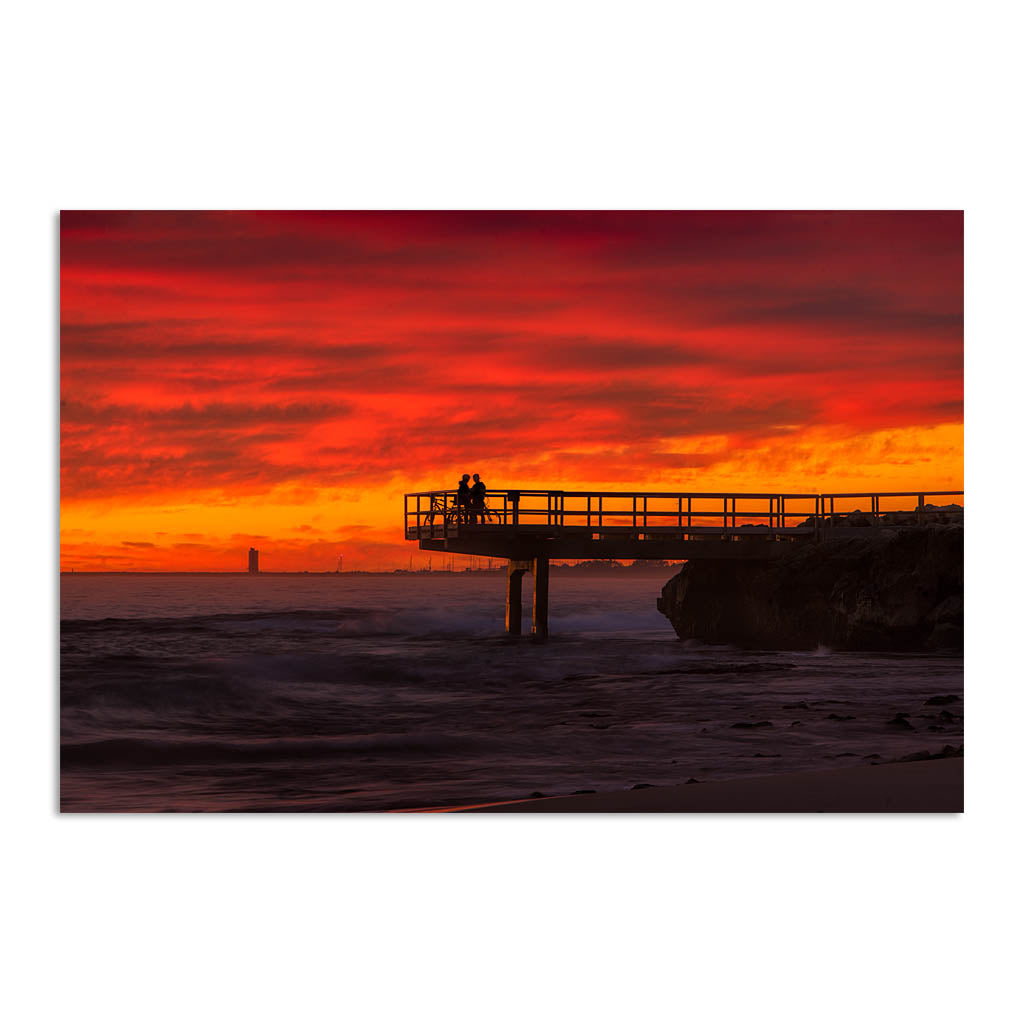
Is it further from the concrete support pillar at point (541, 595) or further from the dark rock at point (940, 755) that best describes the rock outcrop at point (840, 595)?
the concrete support pillar at point (541, 595)

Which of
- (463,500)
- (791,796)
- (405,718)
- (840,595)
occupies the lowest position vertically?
(791,796)

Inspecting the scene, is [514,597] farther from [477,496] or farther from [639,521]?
[477,496]

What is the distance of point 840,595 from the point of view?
13156mm

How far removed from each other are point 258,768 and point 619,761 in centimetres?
208

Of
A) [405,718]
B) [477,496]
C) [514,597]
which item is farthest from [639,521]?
[514,597]

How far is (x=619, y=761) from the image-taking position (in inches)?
270

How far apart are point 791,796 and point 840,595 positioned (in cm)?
774

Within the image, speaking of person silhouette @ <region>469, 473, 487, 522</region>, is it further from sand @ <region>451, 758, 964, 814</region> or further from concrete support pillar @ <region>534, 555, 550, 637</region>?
concrete support pillar @ <region>534, 555, 550, 637</region>

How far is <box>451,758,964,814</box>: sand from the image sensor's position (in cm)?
573

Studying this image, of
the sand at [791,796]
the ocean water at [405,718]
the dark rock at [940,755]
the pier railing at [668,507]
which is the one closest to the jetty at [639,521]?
the pier railing at [668,507]

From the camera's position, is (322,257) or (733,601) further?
(733,601)

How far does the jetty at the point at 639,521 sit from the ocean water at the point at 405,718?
926mm
